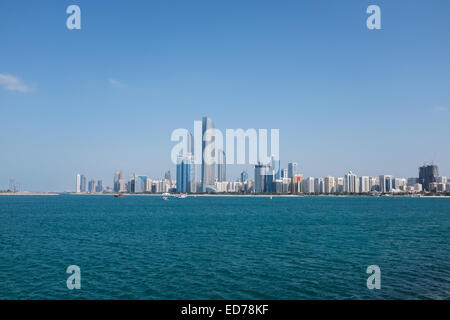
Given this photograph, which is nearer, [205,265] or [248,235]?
[205,265]

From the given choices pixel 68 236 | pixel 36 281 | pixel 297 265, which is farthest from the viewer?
pixel 68 236

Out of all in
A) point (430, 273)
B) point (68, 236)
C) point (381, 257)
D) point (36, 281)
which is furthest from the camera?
point (68, 236)

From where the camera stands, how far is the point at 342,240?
3859 centimetres
